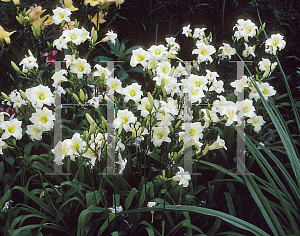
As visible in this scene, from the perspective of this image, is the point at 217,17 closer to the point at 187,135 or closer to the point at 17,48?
the point at 17,48

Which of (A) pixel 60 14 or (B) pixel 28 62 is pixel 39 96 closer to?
(B) pixel 28 62

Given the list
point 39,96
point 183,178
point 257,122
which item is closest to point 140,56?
point 39,96

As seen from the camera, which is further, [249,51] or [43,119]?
[249,51]

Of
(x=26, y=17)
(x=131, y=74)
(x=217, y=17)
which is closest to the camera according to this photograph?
(x=26, y=17)

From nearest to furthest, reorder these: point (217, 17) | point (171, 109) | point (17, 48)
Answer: point (171, 109) < point (17, 48) < point (217, 17)

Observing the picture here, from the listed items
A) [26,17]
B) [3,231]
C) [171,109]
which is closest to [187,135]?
[171,109]

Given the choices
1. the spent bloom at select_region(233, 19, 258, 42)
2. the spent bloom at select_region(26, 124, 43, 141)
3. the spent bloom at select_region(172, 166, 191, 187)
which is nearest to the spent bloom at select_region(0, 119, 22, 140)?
the spent bloom at select_region(26, 124, 43, 141)

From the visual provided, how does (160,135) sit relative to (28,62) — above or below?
below

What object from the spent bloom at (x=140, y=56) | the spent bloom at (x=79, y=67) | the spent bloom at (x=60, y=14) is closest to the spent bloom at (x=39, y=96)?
the spent bloom at (x=79, y=67)

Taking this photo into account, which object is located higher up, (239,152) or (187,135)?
(187,135)

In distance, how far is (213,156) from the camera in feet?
6.03

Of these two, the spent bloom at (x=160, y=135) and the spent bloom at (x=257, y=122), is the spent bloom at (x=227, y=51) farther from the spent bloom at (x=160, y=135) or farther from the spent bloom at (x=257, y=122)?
the spent bloom at (x=160, y=135)

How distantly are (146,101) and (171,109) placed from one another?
0.46 ft

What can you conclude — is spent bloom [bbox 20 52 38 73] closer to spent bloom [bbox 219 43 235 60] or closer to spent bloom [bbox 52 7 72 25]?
spent bloom [bbox 52 7 72 25]
